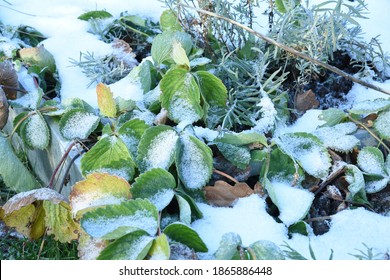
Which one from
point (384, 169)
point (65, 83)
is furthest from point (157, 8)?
point (384, 169)

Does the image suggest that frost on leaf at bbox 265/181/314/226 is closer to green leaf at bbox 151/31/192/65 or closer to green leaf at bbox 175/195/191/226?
green leaf at bbox 175/195/191/226

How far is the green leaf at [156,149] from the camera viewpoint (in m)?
1.38

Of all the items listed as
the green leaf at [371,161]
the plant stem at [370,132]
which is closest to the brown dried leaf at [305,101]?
the plant stem at [370,132]

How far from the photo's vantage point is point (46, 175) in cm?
183

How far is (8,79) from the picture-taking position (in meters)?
1.78

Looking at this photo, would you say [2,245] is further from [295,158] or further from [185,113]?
[295,158]

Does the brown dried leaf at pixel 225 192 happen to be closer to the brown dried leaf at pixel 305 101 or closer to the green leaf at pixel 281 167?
the green leaf at pixel 281 167

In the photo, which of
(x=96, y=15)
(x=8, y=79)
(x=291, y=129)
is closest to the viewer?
(x=291, y=129)

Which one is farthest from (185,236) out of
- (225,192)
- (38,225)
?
(38,225)

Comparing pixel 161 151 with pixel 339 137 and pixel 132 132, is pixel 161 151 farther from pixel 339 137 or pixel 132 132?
pixel 339 137

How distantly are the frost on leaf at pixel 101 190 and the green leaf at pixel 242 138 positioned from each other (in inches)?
10.3

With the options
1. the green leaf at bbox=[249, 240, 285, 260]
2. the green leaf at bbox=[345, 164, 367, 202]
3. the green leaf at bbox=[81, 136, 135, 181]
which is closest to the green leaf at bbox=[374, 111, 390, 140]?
the green leaf at bbox=[345, 164, 367, 202]

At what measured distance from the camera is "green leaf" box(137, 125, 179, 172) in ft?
4.53

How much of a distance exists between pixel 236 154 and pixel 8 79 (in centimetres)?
71
